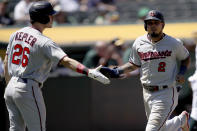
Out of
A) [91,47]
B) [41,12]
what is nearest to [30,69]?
[41,12]

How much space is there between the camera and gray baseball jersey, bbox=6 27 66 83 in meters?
6.34

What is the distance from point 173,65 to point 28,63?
1979 mm

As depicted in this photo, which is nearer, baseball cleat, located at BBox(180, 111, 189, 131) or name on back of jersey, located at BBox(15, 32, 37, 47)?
name on back of jersey, located at BBox(15, 32, 37, 47)

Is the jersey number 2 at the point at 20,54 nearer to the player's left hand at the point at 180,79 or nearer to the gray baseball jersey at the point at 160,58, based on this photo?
the gray baseball jersey at the point at 160,58

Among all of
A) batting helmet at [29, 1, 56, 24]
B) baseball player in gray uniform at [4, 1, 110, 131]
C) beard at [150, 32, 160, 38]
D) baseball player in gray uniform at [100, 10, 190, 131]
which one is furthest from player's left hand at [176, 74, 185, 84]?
batting helmet at [29, 1, 56, 24]

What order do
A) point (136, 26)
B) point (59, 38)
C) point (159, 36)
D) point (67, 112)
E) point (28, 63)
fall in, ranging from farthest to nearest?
point (136, 26) → point (59, 38) → point (67, 112) → point (159, 36) → point (28, 63)

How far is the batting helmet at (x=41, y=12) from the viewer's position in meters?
6.51

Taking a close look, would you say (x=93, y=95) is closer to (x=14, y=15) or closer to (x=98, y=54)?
(x=98, y=54)

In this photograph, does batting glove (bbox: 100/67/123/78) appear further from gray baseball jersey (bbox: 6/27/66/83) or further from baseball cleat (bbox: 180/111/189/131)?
baseball cleat (bbox: 180/111/189/131)

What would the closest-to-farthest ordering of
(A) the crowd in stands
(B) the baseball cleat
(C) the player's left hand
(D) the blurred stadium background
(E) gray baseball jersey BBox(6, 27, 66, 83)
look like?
(E) gray baseball jersey BBox(6, 27, 66, 83), (C) the player's left hand, (B) the baseball cleat, (D) the blurred stadium background, (A) the crowd in stands

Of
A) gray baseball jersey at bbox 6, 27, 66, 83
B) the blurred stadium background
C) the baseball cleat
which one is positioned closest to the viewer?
gray baseball jersey at bbox 6, 27, 66, 83

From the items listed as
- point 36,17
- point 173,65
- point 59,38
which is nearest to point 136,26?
point 59,38

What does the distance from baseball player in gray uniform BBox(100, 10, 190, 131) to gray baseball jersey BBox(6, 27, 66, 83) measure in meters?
1.00

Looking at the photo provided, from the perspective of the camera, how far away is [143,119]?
33.2 ft
